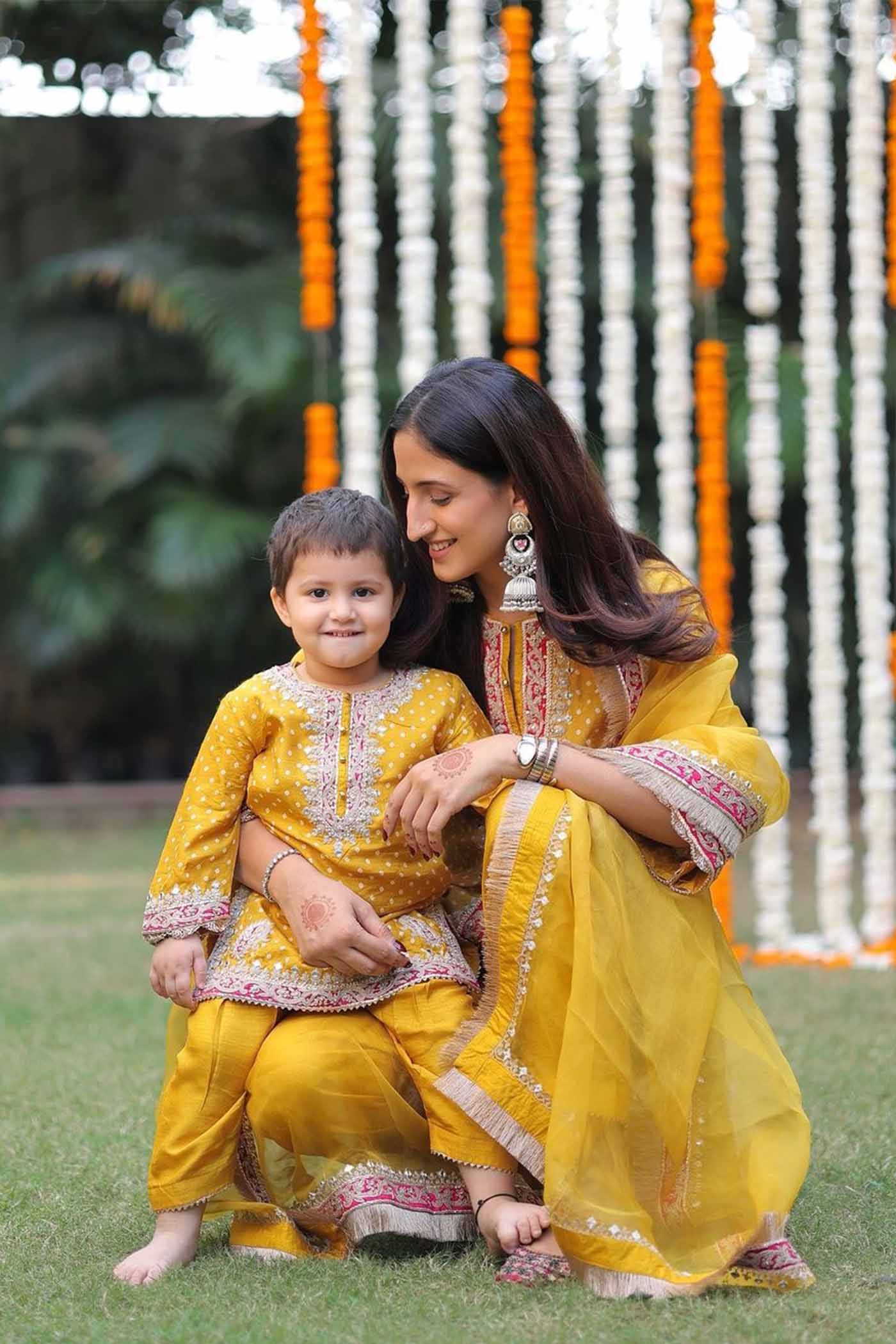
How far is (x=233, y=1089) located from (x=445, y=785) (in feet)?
1.58

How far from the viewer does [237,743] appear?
7.87ft

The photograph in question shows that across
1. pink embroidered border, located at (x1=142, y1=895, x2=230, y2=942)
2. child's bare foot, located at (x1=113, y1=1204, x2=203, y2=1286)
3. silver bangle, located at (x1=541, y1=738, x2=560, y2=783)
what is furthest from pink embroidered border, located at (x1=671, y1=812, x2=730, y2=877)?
child's bare foot, located at (x1=113, y1=1204, x2=203, y2=1286)

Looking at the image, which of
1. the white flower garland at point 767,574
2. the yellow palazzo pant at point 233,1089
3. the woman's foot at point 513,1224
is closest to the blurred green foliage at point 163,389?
the white flower garland at point 767,574

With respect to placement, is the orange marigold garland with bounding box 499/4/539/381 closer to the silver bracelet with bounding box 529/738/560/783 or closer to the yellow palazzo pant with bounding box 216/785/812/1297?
the silver bracelet with bounding box 529/738/560/783

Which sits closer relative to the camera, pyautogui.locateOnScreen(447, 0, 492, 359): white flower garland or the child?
the child

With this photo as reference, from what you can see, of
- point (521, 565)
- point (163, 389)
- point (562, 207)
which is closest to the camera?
point (521, 565)

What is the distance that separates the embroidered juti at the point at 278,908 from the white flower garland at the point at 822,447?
8.23 feet

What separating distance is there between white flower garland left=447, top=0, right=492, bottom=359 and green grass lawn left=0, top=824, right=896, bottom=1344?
6.22ft

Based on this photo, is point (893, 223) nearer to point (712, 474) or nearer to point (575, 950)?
point (712, 474)

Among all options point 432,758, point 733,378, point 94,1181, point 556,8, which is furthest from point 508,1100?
point 733,378

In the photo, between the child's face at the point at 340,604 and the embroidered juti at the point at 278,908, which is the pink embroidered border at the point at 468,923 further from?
the child's face at the point at 340,604

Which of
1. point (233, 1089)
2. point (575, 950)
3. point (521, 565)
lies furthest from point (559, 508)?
point (233, 1089)

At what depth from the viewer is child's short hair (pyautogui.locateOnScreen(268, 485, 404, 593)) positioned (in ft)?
7.80

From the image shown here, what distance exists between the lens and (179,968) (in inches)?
90.8
